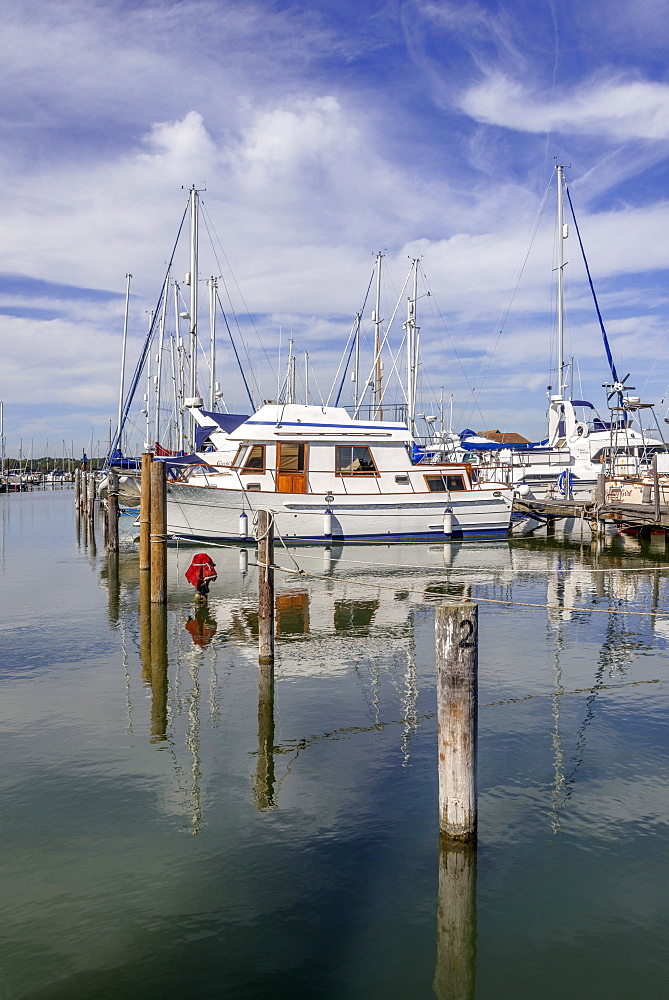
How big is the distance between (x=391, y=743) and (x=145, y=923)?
330 cm

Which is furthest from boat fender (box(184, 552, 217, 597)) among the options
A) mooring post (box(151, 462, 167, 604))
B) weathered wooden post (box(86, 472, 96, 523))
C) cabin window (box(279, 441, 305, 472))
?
weathered wooden post (box(86, 472, 96, 523))

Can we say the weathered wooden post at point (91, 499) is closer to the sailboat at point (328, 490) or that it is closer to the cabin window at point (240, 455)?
the sailboat at point (328, 490)

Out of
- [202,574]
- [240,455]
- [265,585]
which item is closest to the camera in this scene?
[265,585]

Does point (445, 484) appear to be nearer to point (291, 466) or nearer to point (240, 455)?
point (291, 466)

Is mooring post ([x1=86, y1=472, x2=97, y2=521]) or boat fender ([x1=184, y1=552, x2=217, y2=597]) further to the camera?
mooring post ([x1=86, y1=472, x2=97, y2=521])

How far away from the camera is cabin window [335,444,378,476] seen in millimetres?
24422

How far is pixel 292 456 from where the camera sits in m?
24.0

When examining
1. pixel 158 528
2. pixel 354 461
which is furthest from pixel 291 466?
pixel 158 528

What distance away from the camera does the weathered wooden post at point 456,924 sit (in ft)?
13.8

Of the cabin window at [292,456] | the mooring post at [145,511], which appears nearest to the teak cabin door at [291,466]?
the cabin window at [292,456]

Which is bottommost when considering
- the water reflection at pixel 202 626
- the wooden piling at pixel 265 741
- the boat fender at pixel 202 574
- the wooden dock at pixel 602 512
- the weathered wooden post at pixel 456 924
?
the weathered wooden post at pixel 456 924

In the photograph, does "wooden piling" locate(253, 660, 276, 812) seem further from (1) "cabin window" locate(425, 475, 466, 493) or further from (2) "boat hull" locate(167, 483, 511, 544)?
(1) "cabin window" locate(425, 475, 466, 493)

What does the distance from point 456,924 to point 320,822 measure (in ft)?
4.85

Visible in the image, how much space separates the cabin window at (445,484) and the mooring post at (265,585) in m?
15.8
